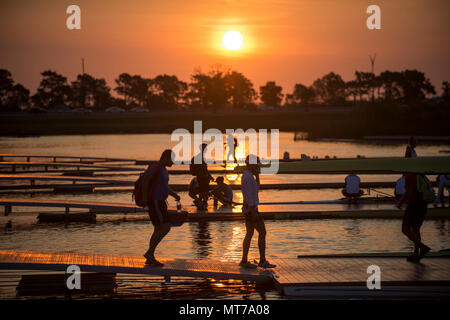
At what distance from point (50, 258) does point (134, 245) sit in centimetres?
586

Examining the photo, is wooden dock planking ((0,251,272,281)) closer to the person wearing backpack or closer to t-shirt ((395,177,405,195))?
the person wearing backpack

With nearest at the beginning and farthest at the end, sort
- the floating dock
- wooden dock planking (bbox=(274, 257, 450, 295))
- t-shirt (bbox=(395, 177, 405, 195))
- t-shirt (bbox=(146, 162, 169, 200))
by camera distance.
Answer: the floating dock, wooden dock planking (bbox=(274, 257, 450, 295)), t-shirt (bbox=(146, 162, 169, 200)), t-shirt (bbox=(395, 177, 405, 195))

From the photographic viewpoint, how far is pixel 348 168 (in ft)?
38.4

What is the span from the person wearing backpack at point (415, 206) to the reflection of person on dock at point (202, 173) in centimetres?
860

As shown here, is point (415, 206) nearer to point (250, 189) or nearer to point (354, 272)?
point (354, 272)

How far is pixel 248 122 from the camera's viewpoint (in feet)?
522

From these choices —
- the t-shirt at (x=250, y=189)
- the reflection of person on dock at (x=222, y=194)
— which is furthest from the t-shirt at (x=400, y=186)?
the t-shirt at (x=250, y=189)

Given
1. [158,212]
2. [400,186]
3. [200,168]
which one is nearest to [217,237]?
[200,168]

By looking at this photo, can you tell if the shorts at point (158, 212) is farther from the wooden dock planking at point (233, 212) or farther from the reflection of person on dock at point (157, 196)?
the wooden dock planking at point (233, 212)

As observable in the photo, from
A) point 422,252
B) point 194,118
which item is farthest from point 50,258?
point 194,118

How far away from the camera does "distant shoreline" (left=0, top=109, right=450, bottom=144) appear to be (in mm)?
105250

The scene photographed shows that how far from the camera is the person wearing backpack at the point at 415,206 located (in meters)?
13.0

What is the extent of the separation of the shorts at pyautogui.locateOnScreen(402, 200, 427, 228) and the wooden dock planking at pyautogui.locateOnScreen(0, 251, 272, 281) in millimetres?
3148

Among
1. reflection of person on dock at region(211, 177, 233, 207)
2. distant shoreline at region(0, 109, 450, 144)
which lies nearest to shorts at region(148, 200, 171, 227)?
reflection of person on dock at region(211, 177, 233, 207)
